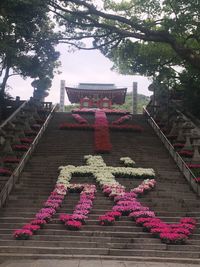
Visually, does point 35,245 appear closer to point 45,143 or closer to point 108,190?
point 108,190

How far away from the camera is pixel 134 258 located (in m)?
11.4

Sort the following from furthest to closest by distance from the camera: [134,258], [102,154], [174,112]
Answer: [174,112]
[102,154]
[134,258]

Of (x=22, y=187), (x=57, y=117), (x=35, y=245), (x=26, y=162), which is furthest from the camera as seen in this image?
(x=57, y=117)

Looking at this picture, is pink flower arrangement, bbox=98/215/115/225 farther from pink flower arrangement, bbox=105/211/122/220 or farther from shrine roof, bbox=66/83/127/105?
shrine roof, bbox=66/83/127/105

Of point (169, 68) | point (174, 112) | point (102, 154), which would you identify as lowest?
point (102, 154)

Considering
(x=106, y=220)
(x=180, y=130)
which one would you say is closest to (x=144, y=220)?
(x=106, y=220)

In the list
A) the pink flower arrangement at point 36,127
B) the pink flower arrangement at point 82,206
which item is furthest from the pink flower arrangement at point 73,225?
the pink flower arrangement at point 36,127

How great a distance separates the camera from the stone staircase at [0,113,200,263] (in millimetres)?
11859

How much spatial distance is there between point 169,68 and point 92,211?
22185mm


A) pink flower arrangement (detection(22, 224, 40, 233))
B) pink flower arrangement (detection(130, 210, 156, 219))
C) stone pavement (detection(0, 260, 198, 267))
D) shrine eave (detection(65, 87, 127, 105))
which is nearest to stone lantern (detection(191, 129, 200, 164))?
pink flower arrangement (detection(130, 210, 156, 219))

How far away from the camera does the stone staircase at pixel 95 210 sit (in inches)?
467

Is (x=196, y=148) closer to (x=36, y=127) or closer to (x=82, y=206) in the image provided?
(x=82, y=206)

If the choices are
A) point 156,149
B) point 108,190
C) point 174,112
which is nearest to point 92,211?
point 108,190

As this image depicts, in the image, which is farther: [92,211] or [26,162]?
[26,162]
